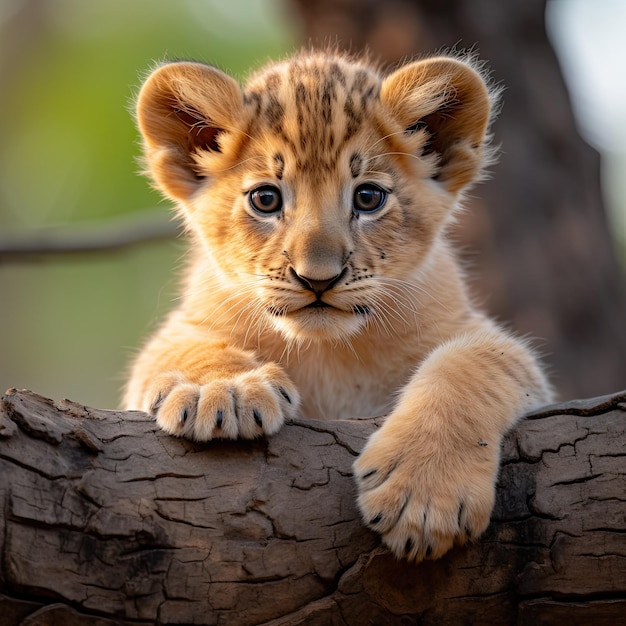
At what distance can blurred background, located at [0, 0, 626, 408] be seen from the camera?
688 centimetres

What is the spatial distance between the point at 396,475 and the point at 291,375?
1339 millimetres

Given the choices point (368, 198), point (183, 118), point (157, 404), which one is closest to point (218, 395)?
point (157, 404)

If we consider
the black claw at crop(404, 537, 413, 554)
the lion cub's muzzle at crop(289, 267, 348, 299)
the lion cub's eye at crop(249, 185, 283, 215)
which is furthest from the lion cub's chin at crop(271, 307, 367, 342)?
the black claw at crop(404, 537, 413, 554)

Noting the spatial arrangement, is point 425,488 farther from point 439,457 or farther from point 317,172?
point 317,172

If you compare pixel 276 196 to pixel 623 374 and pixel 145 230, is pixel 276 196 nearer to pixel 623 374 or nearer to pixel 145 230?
pixel 145 230

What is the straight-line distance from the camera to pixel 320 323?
3738 mm

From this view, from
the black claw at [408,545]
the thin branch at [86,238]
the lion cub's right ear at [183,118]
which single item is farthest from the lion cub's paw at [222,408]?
the thin branch at [86,238]

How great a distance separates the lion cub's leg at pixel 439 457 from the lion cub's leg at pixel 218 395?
0.42 meters

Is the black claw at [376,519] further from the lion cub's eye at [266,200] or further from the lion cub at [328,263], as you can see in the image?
the lion cub's eye at [266,200]

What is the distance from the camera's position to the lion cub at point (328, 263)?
3.38 meters

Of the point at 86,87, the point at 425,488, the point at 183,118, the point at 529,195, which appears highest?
the point at 86,87

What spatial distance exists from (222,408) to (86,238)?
3.68m

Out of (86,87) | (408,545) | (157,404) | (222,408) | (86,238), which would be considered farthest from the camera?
(86,87)

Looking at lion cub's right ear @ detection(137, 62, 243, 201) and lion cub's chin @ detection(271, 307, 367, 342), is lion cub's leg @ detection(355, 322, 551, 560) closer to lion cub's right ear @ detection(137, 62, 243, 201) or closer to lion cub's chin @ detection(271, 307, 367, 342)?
lion cub's chin @ detection(271, 307, 367, 342)
